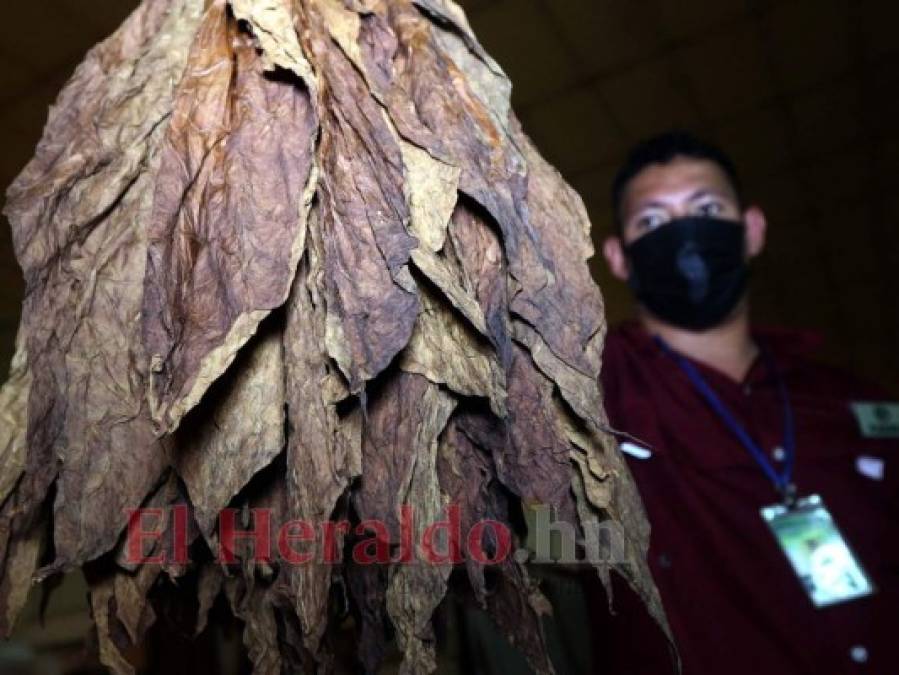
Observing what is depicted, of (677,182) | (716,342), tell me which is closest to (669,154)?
(677,182)

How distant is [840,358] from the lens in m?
4.58

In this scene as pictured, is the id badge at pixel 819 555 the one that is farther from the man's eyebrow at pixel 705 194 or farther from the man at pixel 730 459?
the man's eyebrow at pixel 705 194

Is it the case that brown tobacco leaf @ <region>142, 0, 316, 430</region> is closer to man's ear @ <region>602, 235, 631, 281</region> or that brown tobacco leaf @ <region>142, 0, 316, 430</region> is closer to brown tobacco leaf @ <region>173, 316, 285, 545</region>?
brown tobacco leaf @ <region>173, 316, 285, 545</region>

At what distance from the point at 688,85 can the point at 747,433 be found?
127 centimetres

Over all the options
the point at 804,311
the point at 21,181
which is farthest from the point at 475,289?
the point at 804,311

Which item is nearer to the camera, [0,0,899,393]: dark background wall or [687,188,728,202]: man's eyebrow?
[687,188,728,202]: man's eyebrow

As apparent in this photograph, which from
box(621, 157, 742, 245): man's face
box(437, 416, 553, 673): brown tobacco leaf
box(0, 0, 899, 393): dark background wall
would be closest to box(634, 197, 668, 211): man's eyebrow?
box(621, 157, 742, 245): man's face

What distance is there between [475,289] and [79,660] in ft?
1.49

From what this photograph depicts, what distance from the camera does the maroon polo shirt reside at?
101 centimetres

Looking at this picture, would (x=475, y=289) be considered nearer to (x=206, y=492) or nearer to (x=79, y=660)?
(x=206, y=492)

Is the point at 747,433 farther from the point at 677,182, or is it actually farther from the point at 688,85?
the point at 688,85

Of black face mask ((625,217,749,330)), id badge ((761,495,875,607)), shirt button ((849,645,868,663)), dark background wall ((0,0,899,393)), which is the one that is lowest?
shirt button ((849,645,868,663))

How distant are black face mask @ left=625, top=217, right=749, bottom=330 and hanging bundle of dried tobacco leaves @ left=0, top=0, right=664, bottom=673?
0.79 meters

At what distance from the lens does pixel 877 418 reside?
4.07ft
